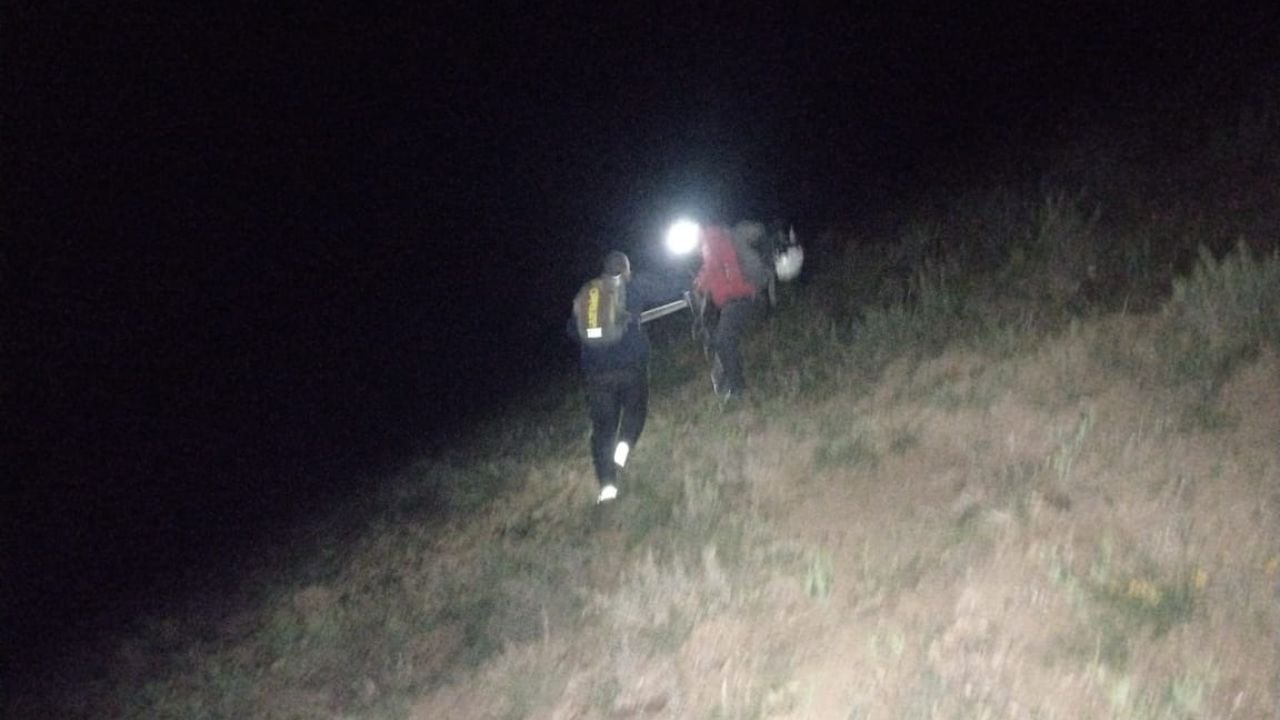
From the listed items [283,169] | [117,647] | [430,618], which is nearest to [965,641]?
[430,618]

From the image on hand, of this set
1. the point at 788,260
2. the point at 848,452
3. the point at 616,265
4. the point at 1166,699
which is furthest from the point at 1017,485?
the point at 788,260

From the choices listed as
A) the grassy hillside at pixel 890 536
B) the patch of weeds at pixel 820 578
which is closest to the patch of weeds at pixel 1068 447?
the grassy hillside at pixel 890 536

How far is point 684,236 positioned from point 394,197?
24.2 m

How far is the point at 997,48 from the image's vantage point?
1549 cm

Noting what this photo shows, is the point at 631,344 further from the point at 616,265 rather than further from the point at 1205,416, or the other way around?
the point at 1205,416

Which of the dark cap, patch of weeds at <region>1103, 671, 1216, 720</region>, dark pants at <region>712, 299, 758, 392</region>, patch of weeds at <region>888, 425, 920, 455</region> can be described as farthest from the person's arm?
patch of weeds at <region>1103, 671, 1216, 720</region>

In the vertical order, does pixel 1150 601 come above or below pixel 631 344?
below

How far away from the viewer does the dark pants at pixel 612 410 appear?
786 cm

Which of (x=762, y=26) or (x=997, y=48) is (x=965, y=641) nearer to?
(x=997, y=48)

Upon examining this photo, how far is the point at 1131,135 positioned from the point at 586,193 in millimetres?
16190

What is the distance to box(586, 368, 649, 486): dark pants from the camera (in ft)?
25.8

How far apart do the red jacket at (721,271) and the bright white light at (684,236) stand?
0.08 m

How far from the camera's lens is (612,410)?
7961 millimetres

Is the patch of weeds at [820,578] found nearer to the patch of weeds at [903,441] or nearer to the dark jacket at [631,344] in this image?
the patch of weeds at [903,441]
